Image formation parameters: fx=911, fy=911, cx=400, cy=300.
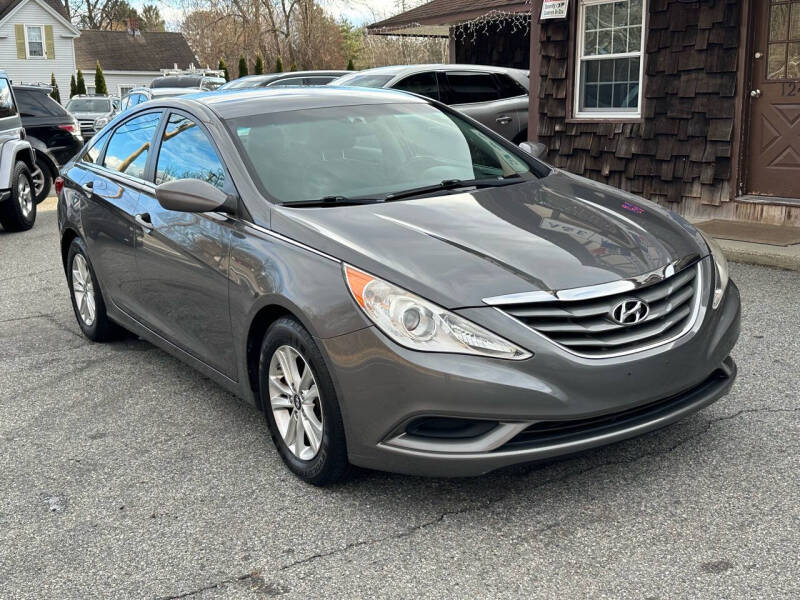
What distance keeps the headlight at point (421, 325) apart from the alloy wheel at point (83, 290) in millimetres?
3036

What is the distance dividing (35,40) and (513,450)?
172 ft

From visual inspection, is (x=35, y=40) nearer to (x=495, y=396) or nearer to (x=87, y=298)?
(x=87, y=298)

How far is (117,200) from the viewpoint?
517 cm

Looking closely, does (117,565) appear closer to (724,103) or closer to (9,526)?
(9,526)

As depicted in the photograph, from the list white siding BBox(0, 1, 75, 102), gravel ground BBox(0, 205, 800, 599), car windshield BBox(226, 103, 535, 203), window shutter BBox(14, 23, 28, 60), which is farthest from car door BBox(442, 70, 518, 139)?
window shutter BBox(14, 23, 28, 60)

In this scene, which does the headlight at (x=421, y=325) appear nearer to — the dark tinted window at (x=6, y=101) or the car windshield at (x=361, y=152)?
the car windshield at (x=361, y=152)

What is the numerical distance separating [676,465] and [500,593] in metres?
1.17

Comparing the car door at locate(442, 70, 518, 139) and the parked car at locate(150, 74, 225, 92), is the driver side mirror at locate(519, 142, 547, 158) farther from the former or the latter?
the parked car at locate(150, 74, 225, 92)

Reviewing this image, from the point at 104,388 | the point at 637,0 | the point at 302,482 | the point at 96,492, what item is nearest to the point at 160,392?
the point at 104,388

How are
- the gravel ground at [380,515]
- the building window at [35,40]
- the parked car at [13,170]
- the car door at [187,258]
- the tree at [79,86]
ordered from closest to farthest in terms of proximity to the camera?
the gravel ground at [380,515]
the car door at [187,258]
the parked car at [13,170]
the tree at [79,86]
the building window at [35,40]

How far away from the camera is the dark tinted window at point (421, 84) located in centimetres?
1224

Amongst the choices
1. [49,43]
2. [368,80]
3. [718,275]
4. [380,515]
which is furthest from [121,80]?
[380,515]

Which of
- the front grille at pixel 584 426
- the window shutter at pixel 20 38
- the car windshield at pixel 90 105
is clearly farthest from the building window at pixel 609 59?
the window shutter at pixel 20 38

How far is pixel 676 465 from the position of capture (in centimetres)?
368
